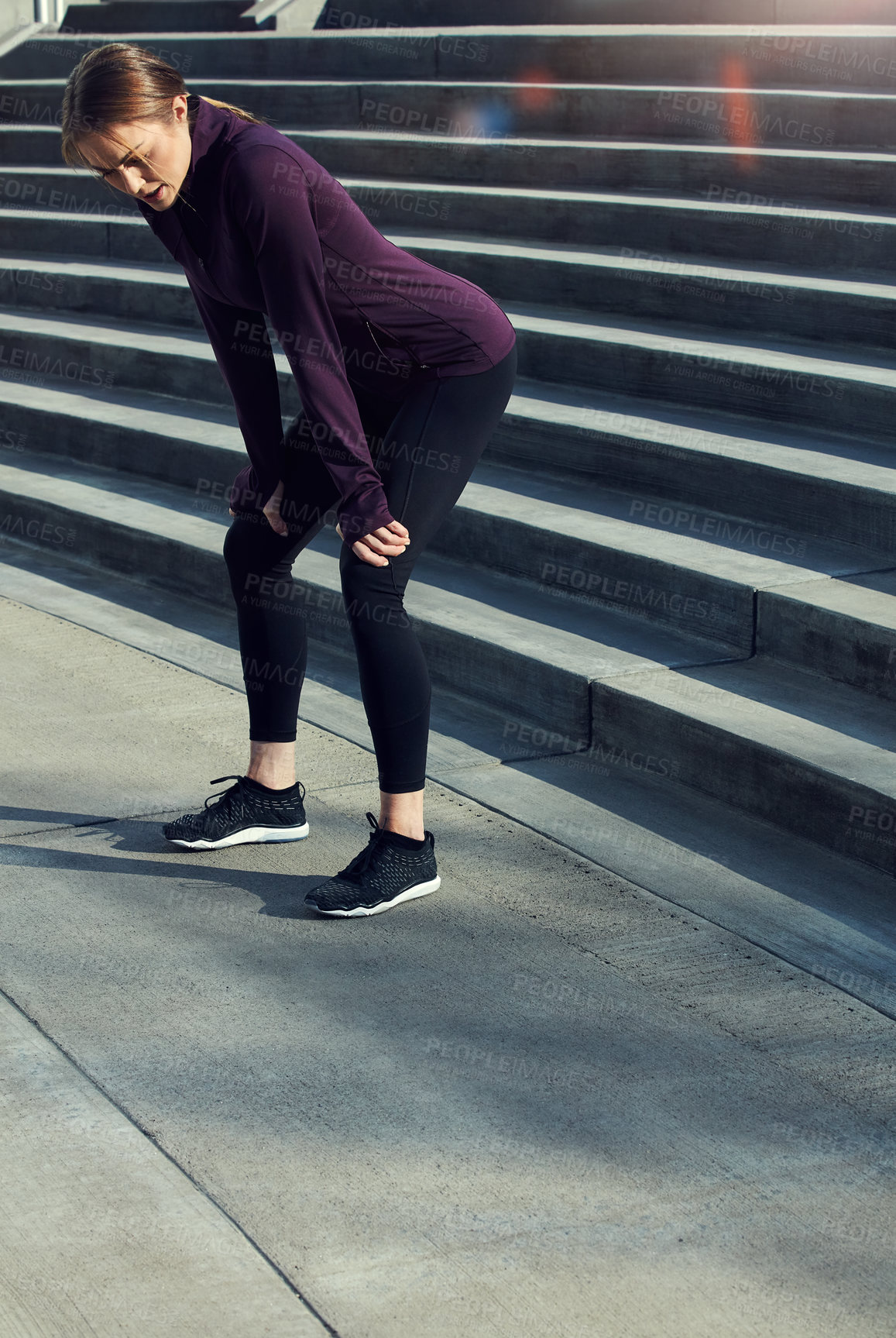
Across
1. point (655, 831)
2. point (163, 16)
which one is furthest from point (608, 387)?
point (163, 16)

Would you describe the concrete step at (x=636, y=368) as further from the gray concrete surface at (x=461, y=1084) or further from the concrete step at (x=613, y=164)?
the gray concrete surface at (x=461, y=1084)

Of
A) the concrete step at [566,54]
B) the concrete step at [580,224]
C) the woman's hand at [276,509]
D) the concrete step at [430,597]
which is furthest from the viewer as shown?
the concrete step at [566,54]

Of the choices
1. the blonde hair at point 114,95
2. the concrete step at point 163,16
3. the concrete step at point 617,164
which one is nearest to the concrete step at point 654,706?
the blonde hair at point 114,95

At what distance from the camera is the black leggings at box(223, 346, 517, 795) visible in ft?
10.2

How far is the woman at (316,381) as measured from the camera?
287 cm

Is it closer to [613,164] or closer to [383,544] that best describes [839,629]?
[383,544]

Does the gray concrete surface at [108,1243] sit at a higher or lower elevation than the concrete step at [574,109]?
lower

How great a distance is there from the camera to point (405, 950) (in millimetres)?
3072

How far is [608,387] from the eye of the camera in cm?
584

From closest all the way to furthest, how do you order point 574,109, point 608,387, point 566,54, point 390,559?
point 390,559
point 608,387
point 574,109
point 566,54

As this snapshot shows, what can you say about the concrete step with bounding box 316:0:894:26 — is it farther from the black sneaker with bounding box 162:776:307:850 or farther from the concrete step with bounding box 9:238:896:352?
the black sneaker with bounding box 162:776:307:850

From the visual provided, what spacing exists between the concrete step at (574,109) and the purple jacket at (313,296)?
13.9 feet

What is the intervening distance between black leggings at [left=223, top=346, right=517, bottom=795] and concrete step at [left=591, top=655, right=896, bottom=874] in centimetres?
84

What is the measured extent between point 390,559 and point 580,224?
424cm
